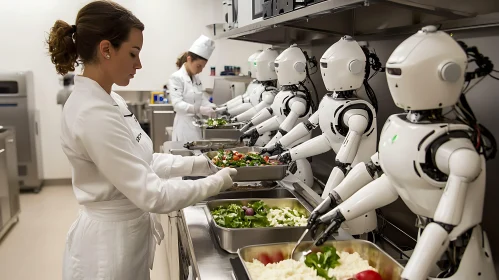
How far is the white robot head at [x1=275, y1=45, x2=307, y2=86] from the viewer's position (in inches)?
101

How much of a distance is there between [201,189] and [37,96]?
5.19 m

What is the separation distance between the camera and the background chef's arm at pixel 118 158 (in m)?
1.47

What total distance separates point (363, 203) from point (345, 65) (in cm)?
65

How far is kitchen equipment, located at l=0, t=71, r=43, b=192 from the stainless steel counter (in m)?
4.49

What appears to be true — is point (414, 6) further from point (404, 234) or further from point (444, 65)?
point (404, 234)

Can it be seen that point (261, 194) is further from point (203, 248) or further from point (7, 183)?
point (7, 183)

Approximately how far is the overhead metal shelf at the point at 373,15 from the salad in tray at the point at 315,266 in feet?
2.44

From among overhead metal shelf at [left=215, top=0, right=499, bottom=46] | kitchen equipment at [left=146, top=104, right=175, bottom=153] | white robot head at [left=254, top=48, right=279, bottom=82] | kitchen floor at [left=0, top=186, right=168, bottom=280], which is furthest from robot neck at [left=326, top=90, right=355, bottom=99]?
kitchen equipment at [left=146, top=104, right=175, bottom=153]

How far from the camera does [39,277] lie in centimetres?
361

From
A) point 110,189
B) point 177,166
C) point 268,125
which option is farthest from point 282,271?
point 268,125

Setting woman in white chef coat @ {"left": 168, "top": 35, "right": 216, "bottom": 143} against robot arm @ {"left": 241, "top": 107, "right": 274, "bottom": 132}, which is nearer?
robot arm @ {"left": 241, "top": 107, "right": 274, "bottom": 132}

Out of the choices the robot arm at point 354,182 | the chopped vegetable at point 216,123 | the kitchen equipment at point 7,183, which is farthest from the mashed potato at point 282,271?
the kitchen equipment at point 7,183

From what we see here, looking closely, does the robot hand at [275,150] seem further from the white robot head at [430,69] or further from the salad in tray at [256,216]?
the white robot head at [430,69]

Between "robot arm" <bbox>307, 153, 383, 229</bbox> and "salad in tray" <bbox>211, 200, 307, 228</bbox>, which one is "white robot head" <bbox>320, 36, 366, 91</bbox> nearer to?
"robot arm" <bbox>307, 153, 383, 229</bbox>
